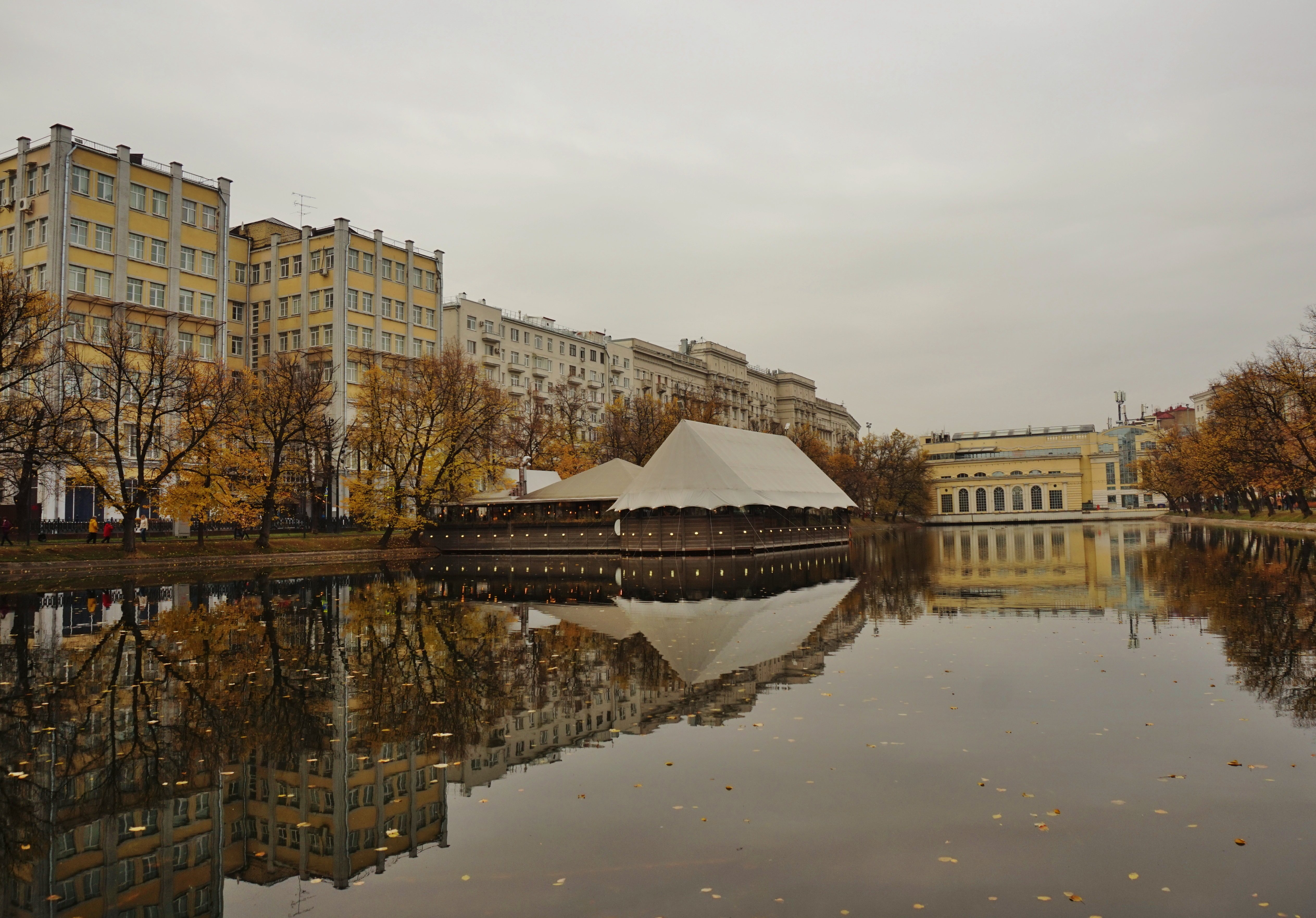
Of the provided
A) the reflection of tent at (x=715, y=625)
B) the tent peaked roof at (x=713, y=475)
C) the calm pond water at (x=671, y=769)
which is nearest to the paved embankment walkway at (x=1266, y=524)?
the tent peaked roof at (x=713, y=475)

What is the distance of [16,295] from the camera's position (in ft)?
116

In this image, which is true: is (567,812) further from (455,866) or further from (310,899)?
(310,899)

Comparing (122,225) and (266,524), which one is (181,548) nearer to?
(266,524)

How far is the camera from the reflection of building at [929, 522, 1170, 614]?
22.6 metres

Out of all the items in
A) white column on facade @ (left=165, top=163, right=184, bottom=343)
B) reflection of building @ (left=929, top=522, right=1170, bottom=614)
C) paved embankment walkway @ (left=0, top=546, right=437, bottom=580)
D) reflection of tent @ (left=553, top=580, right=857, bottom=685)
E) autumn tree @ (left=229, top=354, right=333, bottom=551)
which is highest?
white column on facade @ (left=165, top=163, right=184, bottom=343)

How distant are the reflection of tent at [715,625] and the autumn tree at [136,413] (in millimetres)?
26879

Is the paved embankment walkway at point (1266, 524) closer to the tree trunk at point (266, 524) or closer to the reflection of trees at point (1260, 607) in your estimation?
the reflection of trees at point (1260, 607)

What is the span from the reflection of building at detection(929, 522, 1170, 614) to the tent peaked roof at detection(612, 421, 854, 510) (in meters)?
9.98

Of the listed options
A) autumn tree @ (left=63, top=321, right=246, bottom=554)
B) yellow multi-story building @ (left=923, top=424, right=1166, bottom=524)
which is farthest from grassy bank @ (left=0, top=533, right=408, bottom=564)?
yellow multi-story building @ (left=923, top=424, right=1166, bottom=524)

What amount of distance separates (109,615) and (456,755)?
60.0ft

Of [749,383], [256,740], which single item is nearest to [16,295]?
[256,740]

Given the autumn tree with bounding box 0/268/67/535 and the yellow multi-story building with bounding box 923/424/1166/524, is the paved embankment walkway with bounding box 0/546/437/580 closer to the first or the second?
the autumn tree with bounding box 0/268/67/535

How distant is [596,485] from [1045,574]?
2689 centimetres

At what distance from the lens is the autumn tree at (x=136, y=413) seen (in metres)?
40.2
